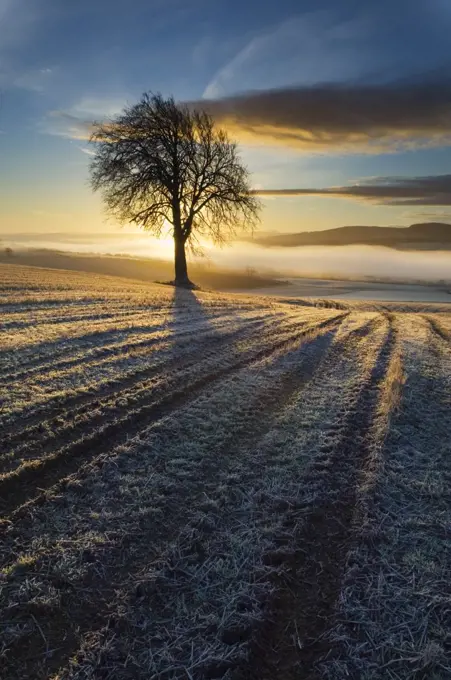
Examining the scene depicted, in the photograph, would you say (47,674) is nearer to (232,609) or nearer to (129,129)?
(232,609)

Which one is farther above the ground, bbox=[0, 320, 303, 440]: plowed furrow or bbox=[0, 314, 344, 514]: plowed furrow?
bbox=[0, 320, 303, 440]: plowed furrow

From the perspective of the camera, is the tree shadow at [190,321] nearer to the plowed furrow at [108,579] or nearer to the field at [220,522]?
the field at [220,522]

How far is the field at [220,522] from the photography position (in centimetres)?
330

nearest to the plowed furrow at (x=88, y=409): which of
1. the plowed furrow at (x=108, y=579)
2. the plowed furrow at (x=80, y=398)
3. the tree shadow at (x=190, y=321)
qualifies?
the plowed furrow at (x=80, y=398)

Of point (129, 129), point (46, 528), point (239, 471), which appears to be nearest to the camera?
point (46, 528)

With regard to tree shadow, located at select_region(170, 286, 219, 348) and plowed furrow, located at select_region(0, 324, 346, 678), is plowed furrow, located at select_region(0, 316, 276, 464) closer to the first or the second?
plowed furrow, located at select_region(0, 324, 346, 678)

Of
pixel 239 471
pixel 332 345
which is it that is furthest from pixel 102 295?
pixel 239 471

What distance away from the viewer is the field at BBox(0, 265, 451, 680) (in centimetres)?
330

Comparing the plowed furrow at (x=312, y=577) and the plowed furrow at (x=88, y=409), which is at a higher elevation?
the plowed furrow at (x=88, y=409)

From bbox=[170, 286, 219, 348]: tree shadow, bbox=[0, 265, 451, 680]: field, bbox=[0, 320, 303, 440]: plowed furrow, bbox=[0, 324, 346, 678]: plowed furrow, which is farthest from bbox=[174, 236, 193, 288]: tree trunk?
bbox=[0, 324, 346, 678]: plowed furrow

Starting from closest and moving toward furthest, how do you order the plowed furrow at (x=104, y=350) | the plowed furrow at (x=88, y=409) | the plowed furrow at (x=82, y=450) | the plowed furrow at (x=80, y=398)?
1. the plowed furrow at (x=82, y=450)
2. the plowed furrow at (x=88, y=409)
3. the plowed furrow at (x=80, y=398)
4. the plowed furrow at (x=104, y=350)

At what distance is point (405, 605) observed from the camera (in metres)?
3.70

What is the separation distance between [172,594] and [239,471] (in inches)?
80.3

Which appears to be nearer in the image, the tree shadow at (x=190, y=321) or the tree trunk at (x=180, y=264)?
the tree shadow at (x=190, y=321)
